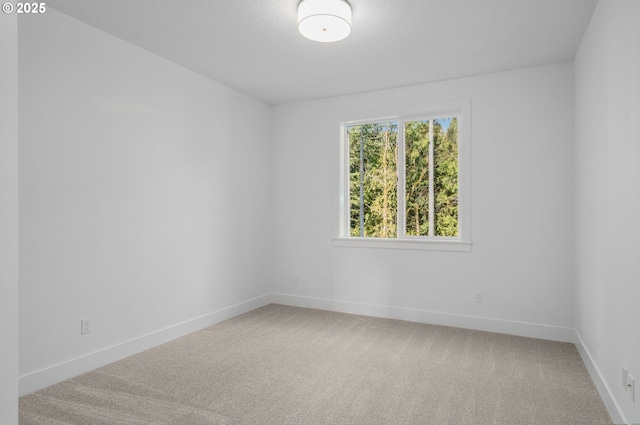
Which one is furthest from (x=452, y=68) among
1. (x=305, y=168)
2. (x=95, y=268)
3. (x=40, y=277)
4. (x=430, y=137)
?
(x=40, y=277)

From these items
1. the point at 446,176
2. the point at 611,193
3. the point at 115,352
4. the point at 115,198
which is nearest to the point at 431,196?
the point at 446,176

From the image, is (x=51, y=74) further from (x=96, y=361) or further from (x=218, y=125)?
(x=96, y=361)

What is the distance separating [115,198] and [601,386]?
3815 mm

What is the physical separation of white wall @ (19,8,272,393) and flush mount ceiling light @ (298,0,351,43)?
166 cm

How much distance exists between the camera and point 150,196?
3574 mm

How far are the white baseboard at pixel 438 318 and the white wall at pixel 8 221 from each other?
373 centimetres

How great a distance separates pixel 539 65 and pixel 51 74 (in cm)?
418

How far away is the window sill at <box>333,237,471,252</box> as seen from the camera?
13.7ft

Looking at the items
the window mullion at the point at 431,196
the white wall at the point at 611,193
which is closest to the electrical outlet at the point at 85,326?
the window mullion at the point at 431,196

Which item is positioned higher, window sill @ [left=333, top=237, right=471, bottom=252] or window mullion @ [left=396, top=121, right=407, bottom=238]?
window mullion @ [left=396, top=121, right=407, bottom=238]

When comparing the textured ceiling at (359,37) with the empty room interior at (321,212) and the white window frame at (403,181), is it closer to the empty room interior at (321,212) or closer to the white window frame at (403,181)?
the empty room interior at (321,212)

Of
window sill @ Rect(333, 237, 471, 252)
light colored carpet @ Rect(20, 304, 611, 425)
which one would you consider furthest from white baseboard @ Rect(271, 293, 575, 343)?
window sill @ Rect(333, 237, 471, 252)

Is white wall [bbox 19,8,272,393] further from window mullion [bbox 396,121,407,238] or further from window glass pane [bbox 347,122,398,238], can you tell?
window mullion [bbox 396,121,407,238]

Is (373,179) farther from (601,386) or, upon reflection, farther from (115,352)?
(115,352)
